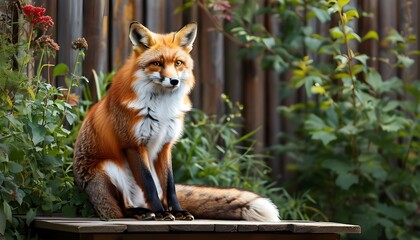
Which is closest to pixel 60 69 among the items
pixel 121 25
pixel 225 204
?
pixel 121 25

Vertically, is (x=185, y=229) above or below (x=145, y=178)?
below

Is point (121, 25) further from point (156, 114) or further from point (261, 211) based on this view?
point (261, 211)

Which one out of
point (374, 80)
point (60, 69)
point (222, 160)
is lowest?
point (222, 160)

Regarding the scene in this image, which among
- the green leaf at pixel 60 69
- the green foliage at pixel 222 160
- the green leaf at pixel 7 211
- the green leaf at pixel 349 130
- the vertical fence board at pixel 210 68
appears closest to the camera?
the green leaf at pixel 7 211

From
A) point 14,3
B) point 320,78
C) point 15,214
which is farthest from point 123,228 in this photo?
point 320,78

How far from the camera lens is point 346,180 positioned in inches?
241

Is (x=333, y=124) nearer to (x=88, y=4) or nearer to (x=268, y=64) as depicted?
(x=268, y=64)

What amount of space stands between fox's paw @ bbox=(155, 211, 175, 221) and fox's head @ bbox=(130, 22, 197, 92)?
2.12 feet

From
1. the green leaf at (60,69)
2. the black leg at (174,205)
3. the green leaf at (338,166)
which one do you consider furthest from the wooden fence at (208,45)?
the black leg at (174,205)

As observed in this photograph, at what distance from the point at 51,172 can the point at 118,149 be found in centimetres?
54

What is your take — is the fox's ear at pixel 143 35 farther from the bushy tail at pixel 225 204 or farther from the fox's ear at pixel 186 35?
the bushy tail at pixel 225 204

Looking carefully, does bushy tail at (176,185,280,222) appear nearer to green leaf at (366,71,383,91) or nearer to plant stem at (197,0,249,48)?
plant stem at (197,0,249,48)

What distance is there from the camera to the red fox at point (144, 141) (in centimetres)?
428

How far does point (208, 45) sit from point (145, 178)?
2.43m
